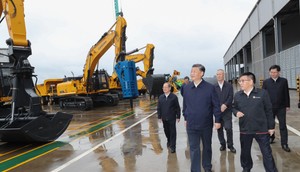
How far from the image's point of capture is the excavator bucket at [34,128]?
775cm

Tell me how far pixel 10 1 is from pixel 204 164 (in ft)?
23.4

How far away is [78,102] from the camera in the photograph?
2070cm

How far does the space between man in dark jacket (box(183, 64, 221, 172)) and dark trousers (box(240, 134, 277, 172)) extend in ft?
1.65

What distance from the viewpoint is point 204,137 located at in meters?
5.02

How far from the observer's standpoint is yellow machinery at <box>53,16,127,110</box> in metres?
20.0

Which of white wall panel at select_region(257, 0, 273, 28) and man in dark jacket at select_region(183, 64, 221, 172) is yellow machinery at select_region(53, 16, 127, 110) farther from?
man in dark jacket at select_region(183, 64, 221, 172)

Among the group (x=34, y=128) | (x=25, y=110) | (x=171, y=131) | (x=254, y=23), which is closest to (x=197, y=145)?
(x=171, y=131)

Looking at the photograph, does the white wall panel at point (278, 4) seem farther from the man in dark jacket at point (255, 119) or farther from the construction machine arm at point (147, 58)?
the man in dark jacket at point (255, 119)

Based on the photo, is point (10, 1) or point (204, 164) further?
point (10, 1)

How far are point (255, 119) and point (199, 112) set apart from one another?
0.88m

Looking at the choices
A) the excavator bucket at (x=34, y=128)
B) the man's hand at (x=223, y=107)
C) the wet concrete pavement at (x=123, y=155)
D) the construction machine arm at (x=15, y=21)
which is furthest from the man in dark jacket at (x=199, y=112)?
the construction machine arm at (x=15, y=21)

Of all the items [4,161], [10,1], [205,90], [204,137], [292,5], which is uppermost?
[292,5]

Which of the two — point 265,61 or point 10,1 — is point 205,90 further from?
point 265,61

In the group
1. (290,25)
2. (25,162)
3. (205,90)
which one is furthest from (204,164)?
(290,25)
